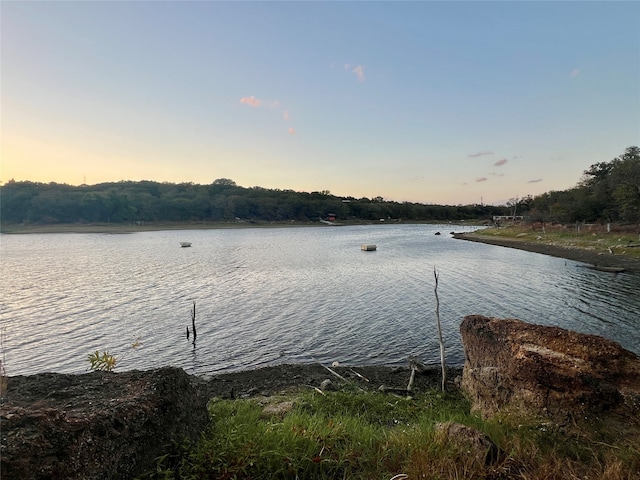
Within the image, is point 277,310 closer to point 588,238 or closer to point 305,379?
point 305,379

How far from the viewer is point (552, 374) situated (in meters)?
7.03

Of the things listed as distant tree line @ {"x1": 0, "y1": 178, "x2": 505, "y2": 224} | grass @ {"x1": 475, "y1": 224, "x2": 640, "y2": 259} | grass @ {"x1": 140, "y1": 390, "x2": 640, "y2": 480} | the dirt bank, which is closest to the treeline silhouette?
distant tree line @ {"x1": 0, "y1": 178, "x2": 505, "y2": 224}

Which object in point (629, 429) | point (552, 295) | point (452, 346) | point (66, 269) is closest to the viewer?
point (629, 429)

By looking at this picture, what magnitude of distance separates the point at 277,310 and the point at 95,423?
67.4 ft

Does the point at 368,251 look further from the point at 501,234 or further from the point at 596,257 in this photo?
the point at 501,234

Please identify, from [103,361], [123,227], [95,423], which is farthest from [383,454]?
[123,227]

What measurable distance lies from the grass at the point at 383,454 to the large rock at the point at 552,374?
2.19ft

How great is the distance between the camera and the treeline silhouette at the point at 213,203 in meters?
65.4

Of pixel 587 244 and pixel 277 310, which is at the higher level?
pixel 587 244

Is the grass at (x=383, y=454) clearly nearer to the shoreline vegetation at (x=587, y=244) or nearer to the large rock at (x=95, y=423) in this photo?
the large rock at (x=95, y=423)

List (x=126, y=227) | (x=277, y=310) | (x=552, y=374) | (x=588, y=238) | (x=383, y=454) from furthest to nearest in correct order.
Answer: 1. (x=126, y=227)
2. (x=588, y=238)
3. (x=277, y=310)
4. (x=552, y=374)
5. (x=383, y=454)

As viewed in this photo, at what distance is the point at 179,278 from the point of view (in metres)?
36.6

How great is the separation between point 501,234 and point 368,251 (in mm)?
38145

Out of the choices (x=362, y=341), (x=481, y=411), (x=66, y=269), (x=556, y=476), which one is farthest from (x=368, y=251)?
(x=556, y=476)
